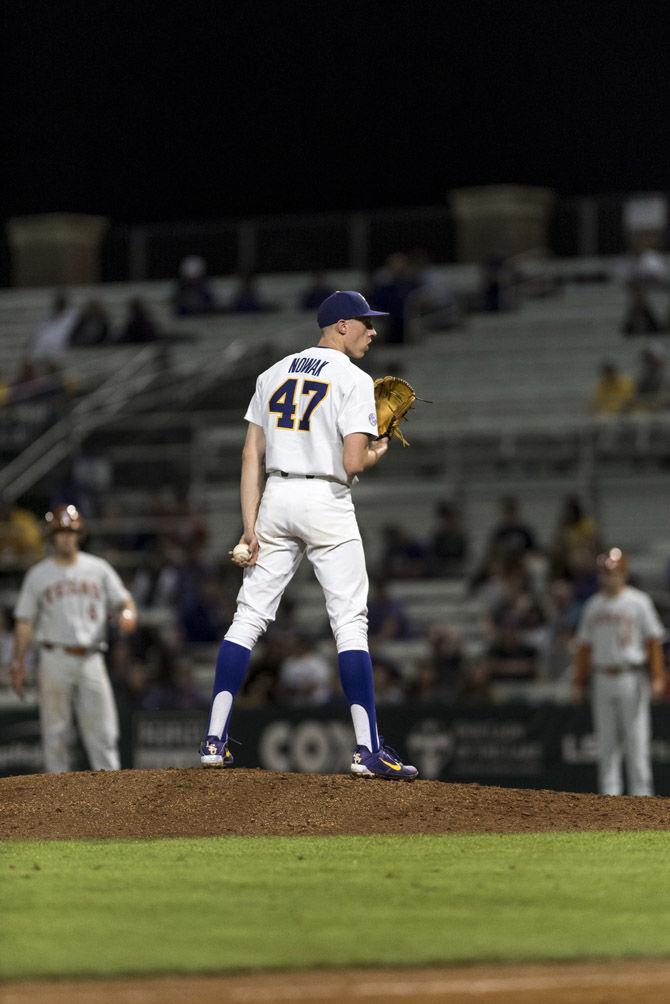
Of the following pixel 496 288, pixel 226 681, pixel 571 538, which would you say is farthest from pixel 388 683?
pixel 226 681

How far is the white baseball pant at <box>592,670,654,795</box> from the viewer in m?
14.2

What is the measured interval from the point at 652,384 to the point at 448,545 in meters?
3.09

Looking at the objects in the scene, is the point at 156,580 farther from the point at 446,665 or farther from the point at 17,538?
the point at 446,665

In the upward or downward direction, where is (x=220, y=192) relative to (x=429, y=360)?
upward

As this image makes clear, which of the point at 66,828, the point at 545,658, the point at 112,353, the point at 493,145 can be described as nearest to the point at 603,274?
the point at 493,145

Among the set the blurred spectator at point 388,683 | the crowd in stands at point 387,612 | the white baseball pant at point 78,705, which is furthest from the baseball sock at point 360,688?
the blurred spectator at point 388,683

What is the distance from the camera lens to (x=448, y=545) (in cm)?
2031

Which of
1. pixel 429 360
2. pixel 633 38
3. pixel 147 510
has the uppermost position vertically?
pixel 633 38

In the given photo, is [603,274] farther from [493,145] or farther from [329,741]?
[329,741]

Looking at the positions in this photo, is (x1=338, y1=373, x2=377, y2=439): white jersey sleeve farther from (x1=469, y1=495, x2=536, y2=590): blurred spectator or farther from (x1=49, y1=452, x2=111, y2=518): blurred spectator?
(x1=49, y1=452, x2=111, y2=518): blurred spectator

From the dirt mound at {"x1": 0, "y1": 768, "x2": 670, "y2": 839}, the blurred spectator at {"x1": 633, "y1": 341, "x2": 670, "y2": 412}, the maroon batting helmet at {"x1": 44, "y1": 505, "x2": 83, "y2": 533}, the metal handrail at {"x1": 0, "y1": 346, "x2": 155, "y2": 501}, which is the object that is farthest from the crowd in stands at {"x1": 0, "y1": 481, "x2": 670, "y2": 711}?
the dirt mound at {"x1": 0, "y1": 768, "x2": 670, "y2": 839}

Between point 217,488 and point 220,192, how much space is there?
839cm

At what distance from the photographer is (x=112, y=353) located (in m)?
24.8

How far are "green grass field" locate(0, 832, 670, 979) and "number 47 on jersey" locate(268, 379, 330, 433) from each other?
1906 millimetres
